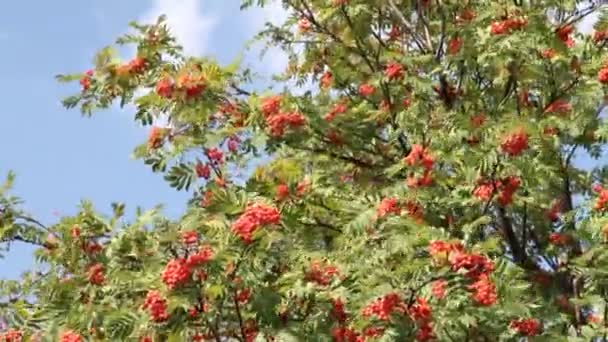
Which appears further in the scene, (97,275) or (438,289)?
(97,275)

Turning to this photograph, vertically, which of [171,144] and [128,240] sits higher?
[171,144]

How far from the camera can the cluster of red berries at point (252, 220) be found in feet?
22.0

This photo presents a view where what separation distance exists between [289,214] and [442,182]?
185 centimetres

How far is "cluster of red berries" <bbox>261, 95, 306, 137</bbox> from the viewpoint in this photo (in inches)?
335

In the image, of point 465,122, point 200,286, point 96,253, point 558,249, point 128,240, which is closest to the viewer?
point 200,286

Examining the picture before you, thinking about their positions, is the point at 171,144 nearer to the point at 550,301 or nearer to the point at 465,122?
the point at 465,122

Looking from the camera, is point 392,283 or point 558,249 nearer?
point 392,283

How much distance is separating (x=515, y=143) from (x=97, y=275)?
3686 mm

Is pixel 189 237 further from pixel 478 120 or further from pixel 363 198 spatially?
pixel 478 120

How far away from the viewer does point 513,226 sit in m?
11.0

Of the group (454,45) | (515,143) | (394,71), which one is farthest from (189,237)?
(454,45)

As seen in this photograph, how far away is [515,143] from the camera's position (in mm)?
8227

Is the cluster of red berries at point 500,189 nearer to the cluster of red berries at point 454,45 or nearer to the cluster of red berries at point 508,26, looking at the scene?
the cluster of red berries at point 508,26

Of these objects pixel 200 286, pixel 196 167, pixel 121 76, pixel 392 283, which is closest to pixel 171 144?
pixel 196 167
